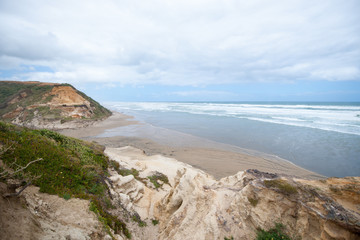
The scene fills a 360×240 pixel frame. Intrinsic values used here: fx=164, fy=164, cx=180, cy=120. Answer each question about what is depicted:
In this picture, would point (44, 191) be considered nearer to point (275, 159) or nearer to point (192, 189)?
point (192, 189)

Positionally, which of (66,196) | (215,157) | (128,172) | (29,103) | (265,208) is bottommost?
(215,157)

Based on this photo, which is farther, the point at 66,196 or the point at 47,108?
the point at 47,108

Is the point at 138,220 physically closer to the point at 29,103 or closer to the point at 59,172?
the point at 59,172

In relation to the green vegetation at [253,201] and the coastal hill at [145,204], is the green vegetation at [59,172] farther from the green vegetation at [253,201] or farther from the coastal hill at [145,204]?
the green vegetation at [253,201]

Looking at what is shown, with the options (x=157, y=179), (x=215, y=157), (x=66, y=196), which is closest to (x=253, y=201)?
(x=66, y=196)

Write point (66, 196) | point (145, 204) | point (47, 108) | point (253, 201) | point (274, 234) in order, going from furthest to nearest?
point (47, 108), point (145, 204), point (66, 196), point (253, 201), point (274, 234)

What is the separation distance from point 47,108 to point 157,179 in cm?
3304

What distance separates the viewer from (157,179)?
10.7m

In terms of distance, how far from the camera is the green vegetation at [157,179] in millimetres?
10195

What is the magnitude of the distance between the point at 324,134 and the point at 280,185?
23554 mm

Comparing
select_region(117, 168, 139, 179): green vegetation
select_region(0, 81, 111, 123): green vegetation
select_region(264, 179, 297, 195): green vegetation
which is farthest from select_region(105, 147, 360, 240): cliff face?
select_region(0, 81, 111, 123): green vegetation

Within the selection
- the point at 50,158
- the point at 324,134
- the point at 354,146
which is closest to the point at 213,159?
the point at 50,158

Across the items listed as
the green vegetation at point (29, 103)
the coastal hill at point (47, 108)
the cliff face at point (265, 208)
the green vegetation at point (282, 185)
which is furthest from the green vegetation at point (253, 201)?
the green vegetation at point (29, 103)

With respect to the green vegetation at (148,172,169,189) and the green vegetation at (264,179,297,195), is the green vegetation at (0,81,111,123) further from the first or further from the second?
the green vegetation at (264,179,297,195)
